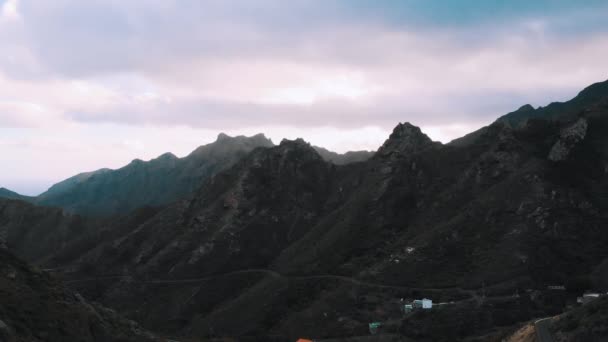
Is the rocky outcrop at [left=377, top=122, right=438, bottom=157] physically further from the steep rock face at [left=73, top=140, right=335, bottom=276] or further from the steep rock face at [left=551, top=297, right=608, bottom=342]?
the steep rock face at [left=551, top=297, right=608, bottom=342]

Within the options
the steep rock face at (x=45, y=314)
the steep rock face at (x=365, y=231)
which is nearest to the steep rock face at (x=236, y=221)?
the steep rock face at (x=365, y=231)

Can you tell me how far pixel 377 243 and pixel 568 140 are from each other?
1927 inches

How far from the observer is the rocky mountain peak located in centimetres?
15188

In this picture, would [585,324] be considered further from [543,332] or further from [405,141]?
[405,141]

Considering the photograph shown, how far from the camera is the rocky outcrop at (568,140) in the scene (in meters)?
118

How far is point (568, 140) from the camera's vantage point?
394 feet

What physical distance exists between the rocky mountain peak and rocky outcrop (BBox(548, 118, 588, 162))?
40.6 m

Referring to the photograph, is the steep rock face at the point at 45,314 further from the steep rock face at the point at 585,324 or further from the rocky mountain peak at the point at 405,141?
the rocky mountain peak at the point at 405,141

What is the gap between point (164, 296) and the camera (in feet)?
400

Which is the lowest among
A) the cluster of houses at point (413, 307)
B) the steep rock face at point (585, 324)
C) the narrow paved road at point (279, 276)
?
the cluster of houses at point (413, 307)

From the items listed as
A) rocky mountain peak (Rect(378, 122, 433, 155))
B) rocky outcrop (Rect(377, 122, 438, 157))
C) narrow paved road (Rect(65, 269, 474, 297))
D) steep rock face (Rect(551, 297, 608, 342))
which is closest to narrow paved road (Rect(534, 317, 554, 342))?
steep rock face (Rect(551, 297, 608, 342))

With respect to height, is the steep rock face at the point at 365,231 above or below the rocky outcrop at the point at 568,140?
below

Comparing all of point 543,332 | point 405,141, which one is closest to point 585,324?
point 543,332

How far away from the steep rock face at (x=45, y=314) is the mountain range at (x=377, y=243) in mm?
43722
